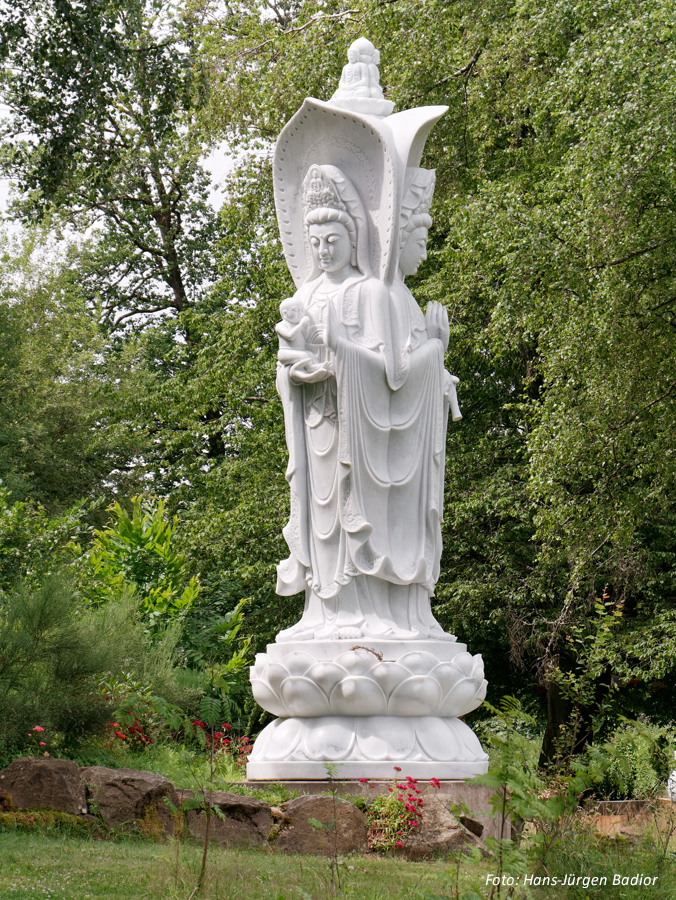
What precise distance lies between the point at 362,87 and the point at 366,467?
9.98ft

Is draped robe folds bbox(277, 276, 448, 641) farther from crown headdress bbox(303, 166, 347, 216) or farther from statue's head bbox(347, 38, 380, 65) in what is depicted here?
statue's head bbox(347, 38, 380, 65)

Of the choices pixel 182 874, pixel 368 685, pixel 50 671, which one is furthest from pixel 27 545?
pixel 182 874

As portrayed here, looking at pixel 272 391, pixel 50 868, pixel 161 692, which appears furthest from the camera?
pixel 272 391

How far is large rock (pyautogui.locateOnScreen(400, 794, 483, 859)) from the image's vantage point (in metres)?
5.78

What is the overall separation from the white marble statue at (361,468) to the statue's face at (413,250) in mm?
10

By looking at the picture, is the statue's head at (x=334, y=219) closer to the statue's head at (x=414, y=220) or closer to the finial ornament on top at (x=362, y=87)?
the statue's head at (x=414, y=220)

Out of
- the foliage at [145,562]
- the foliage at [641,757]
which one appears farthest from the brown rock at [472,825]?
the foliage at [145,562]

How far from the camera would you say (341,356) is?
24.0ft

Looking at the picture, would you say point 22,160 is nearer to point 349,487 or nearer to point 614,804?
point 349,487

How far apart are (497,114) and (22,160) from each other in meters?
8.51

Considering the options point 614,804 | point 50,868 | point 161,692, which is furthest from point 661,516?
point 50,868

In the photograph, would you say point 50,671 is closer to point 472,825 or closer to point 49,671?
point 49,671

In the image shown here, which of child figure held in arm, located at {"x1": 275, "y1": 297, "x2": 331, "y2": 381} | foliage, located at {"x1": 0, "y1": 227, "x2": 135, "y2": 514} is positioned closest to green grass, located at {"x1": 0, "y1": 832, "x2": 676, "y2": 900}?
child figure held in arm, located at {"x1": 275, "y1": 297, "x2": 331, "y2": 381}

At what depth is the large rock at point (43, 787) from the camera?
224 inches
